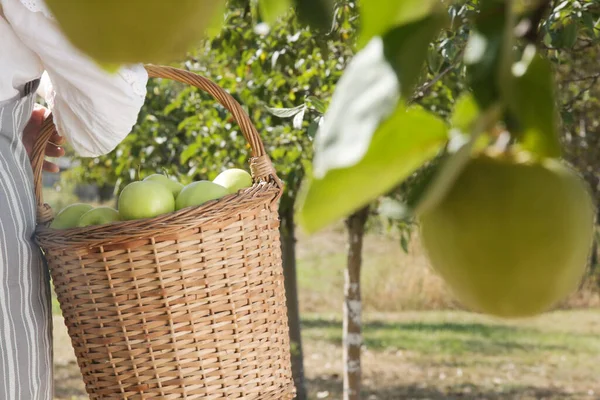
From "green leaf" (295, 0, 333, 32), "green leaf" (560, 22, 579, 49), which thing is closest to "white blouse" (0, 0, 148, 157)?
"green leaf" (560, 22, 579, 49)

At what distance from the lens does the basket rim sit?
1188mm

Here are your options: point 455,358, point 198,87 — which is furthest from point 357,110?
point 455,358

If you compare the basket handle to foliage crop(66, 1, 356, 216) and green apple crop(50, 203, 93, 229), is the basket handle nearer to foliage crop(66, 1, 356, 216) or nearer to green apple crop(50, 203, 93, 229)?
green apple crop(50, 203, 93, 229)

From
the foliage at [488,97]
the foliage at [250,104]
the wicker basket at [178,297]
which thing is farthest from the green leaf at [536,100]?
the foliage at [250,104]

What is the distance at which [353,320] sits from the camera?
3021 millimetres

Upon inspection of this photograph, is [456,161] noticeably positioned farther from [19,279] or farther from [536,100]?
[19,279]

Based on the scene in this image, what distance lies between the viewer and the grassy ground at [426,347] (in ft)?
13.1

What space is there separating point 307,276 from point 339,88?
6339 millimetres

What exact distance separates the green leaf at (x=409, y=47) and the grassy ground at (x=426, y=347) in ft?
11.4

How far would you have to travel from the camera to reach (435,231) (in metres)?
0.25

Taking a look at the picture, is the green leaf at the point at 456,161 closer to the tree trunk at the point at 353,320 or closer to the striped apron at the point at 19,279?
the striped apron at the point at 19,279

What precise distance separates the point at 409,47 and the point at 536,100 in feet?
0.13

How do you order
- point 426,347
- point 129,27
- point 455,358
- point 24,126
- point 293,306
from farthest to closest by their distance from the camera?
1. point 426,347
2. point 455,358
3. point 293,306
4. point 24,126
5. point 129,27

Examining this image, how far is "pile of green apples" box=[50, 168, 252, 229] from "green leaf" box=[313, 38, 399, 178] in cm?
106
